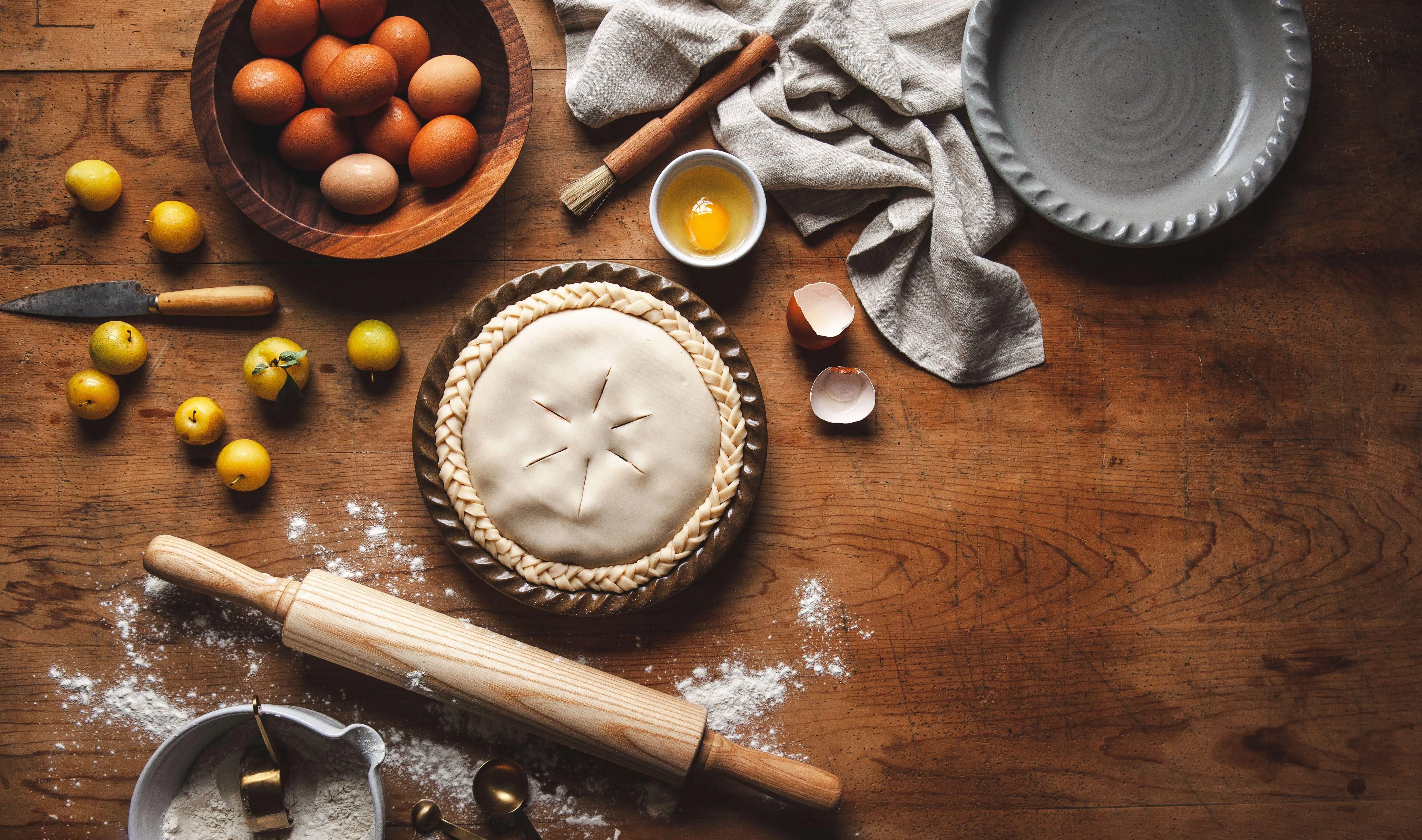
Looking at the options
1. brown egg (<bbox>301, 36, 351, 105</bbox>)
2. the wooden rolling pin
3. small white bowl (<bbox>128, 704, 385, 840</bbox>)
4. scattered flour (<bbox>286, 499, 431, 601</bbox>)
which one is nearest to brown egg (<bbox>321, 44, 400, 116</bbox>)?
brown egg (<bbox>301, 36, 351, 105</bbox>)

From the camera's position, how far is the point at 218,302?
1.79m

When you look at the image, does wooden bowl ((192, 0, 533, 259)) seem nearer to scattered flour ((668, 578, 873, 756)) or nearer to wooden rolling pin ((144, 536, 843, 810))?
wooden rolling pin ((144, 536, 843, 810))

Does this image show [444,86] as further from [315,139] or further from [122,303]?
[122,303]

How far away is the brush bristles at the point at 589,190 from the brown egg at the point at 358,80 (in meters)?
0.45

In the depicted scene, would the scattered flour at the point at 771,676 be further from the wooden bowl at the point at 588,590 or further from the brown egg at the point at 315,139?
the brown egg at the point at 315,139

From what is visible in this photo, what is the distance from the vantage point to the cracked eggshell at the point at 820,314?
1.83 metres

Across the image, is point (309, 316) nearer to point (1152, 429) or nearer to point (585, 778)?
point (585, 778)

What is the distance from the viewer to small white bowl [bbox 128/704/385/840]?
156cm

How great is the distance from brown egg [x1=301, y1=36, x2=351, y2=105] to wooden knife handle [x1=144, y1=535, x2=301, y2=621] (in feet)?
3.44

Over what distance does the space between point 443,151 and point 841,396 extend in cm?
110

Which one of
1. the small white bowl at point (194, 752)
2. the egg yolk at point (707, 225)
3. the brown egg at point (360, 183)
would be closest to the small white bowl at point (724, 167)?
the egg yolk at point (707, 225)

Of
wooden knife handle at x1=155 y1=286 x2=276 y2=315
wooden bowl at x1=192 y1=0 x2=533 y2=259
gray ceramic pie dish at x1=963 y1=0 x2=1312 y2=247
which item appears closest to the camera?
wooden bowl at x1=192 y1=0 x2=533 y2=259

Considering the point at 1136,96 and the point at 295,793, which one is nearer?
the point at 295,793

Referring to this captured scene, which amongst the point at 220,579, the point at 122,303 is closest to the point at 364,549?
the point at 220,579
